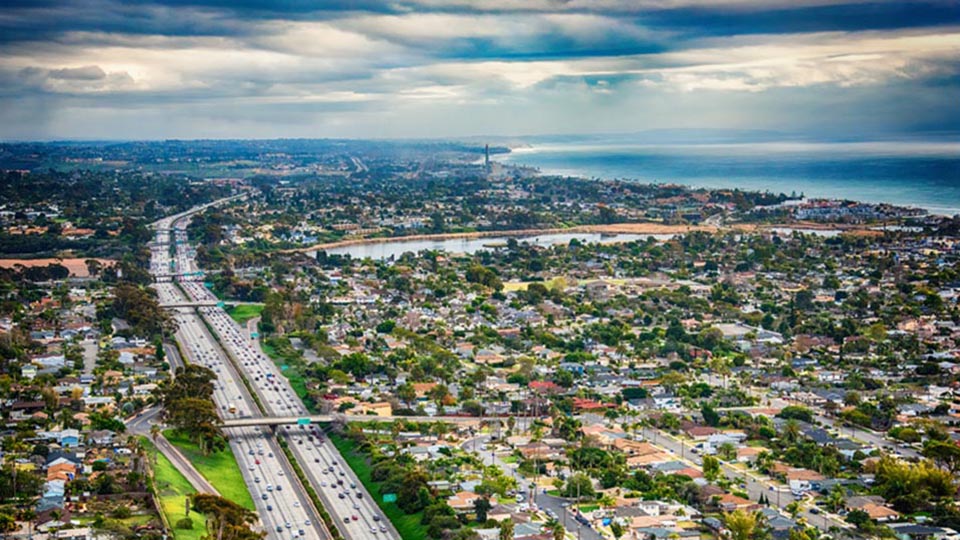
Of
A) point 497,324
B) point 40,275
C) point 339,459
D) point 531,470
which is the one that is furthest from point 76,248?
point 531,470

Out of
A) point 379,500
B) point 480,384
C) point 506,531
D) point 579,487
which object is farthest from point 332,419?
point 506,531

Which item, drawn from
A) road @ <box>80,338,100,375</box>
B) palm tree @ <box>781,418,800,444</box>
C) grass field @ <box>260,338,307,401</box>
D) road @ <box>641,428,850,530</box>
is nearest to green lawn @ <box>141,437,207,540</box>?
grass field @ <box>260,338,307,401</box>

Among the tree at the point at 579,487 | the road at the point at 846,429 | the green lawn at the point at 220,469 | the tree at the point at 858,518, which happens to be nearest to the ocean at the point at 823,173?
the road at the point at 846,429

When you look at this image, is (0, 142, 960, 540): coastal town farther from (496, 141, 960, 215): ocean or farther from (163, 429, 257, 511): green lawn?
(496, 141, 960, 215): ocean

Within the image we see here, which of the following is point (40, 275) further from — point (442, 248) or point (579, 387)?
point (579, 387)

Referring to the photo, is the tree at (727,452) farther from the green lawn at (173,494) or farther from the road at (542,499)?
the green lawn at (173,494)

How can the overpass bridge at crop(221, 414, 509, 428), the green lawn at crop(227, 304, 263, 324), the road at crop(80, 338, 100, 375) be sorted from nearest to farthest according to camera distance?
the overpass bridge at crop(221, 414, 509, 428)
the road at crop(80, 338, 100, 375)
the green lawn at crop(227, 304, 263, 324)
